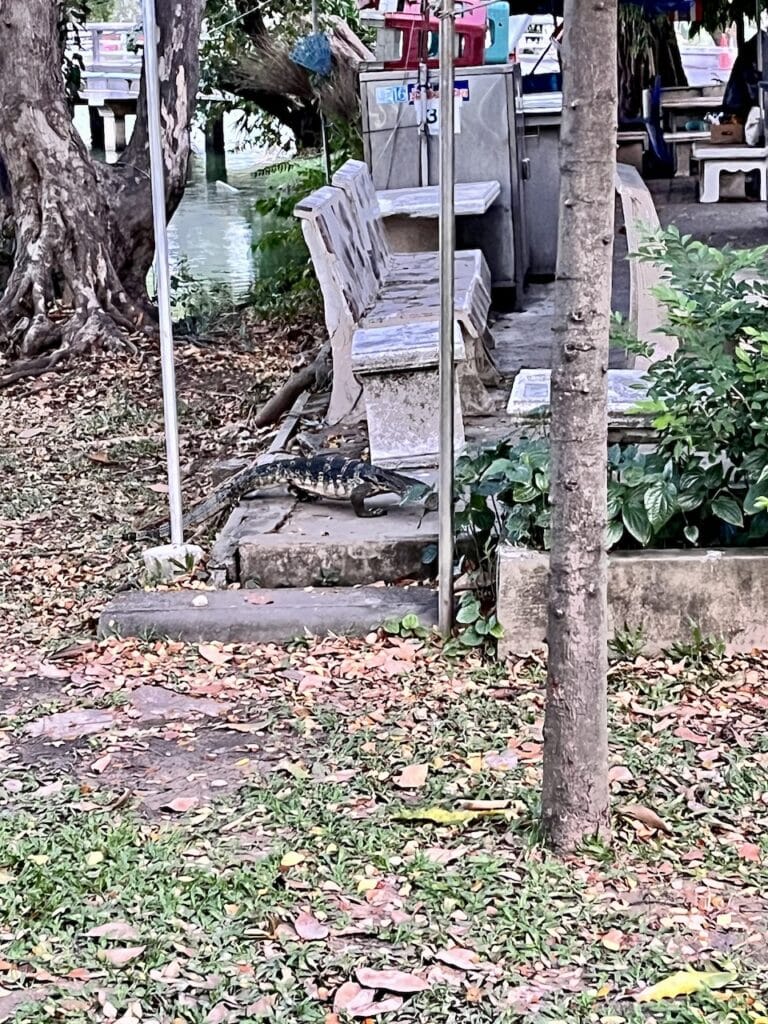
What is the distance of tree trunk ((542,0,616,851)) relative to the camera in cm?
292

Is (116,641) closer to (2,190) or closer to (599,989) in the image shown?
(599,989)

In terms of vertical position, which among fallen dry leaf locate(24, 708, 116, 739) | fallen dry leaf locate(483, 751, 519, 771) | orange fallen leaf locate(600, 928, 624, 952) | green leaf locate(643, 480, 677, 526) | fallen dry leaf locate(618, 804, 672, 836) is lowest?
fallen dry leaf locate(24, 708, 116, 739)

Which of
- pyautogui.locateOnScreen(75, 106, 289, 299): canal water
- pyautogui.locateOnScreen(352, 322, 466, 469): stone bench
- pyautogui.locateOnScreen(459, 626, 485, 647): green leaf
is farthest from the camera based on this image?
pyautogui.locateOnScreen(75, 106, 289, 299): canal water

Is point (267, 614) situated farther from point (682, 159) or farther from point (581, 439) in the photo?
point (682, 159)

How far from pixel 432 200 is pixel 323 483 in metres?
3.74

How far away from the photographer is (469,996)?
2.74m

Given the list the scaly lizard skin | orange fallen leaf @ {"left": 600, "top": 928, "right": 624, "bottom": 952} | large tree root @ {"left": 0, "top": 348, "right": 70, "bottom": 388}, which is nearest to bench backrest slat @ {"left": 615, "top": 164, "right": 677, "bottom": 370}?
the scaly lizard skin

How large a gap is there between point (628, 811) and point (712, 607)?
115 centimetres

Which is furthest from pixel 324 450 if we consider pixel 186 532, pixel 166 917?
pixel 166 917

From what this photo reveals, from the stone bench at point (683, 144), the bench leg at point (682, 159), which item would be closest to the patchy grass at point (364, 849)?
the stone bench at point (683, 144)

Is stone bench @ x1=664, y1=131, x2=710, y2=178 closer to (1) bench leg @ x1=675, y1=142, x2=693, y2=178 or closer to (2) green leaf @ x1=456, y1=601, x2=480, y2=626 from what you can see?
(1) bench leg @ x1=675, y1=142, x2=693, y2=178

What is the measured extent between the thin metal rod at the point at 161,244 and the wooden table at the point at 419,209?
3.62 m

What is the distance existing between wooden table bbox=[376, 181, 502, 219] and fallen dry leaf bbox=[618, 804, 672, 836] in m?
5.42

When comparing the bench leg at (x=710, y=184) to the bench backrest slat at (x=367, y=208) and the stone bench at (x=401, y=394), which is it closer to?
the bench backrest slat at (x=367, y=208)
